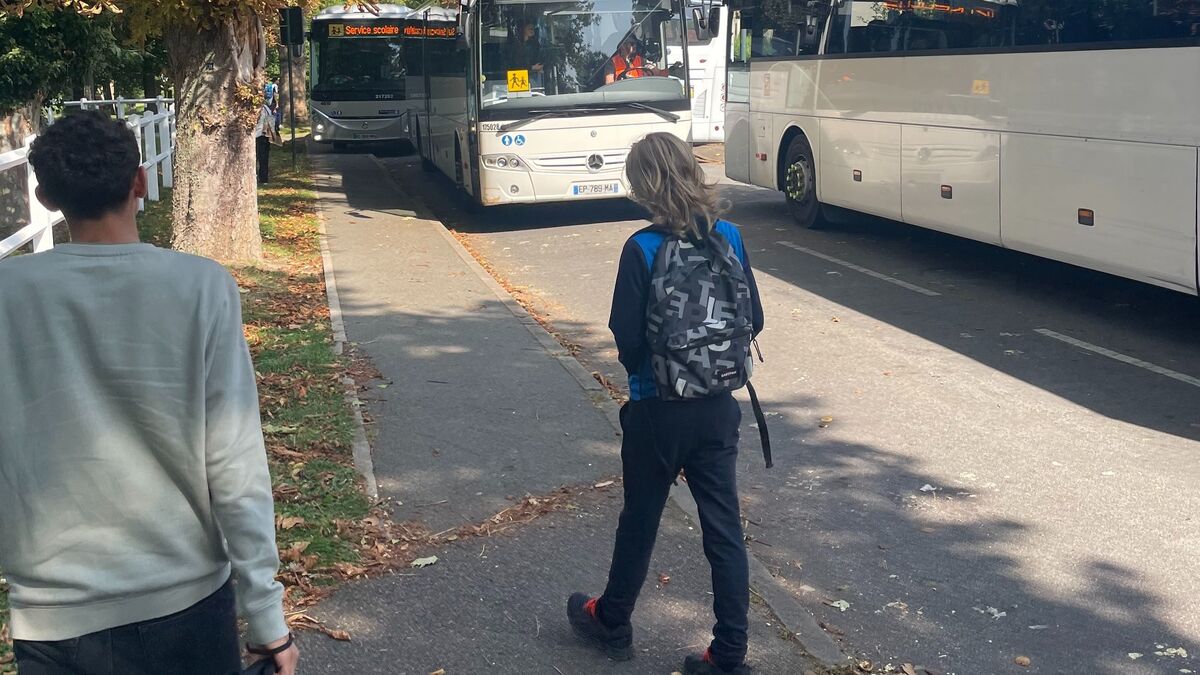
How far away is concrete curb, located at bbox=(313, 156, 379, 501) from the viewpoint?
6.12 m

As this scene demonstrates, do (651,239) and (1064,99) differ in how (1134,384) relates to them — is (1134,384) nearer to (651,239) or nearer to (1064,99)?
(1064,99)

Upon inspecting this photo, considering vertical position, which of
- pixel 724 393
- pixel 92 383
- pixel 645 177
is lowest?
pixel 724 393

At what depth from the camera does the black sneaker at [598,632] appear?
4336 millimetres

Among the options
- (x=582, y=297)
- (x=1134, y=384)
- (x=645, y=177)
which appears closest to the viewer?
(x=645, y=177)

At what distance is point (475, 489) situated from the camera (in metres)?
6.06

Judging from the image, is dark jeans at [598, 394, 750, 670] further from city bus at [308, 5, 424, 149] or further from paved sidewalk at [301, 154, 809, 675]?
city bus at [308, 5, 424, 149]

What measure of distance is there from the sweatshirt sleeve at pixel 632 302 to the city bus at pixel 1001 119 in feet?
19.5

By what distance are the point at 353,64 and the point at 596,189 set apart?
14.8m

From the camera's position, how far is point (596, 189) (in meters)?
15.7

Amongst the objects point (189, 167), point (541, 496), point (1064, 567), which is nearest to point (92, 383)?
point (541, 496)

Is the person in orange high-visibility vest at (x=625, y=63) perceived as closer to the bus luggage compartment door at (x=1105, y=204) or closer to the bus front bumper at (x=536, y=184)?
the bus front bumper at (x=536, y=184)

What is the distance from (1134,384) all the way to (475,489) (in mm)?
4504

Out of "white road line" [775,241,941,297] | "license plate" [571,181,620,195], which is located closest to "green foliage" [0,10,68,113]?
"license plate" [571,181,620,195]

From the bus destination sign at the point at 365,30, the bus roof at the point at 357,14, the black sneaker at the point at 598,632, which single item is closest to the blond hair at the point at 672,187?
the black sneaker at the point at 598,632
